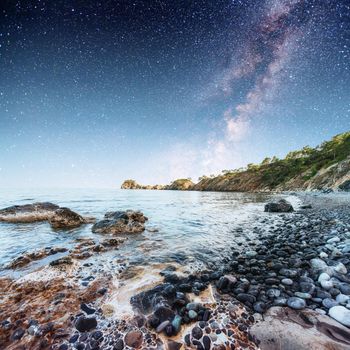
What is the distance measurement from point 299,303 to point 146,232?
646 cm

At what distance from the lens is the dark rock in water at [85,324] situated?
2499 millimetres

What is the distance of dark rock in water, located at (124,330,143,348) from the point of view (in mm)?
2285

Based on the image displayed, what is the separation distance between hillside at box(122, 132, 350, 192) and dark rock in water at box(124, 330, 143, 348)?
43341 millimetres

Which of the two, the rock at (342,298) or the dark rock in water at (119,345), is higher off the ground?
the rock at (342,298)

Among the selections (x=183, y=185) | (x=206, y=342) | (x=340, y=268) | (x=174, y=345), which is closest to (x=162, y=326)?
(x=174, y=345)

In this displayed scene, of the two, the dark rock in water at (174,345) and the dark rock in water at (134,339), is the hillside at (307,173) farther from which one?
the dark rock in water at (134,339)

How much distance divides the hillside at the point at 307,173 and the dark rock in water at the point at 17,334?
1751 inches

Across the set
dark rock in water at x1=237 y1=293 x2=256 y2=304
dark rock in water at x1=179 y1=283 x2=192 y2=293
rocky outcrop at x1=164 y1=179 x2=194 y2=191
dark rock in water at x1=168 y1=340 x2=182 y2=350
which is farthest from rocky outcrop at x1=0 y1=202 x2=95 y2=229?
rocky outcrop at x1=164 y1=179 x2=194 y2=191

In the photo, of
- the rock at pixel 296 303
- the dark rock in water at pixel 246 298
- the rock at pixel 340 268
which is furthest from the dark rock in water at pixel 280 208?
the dark rock in water at pixel 246 298

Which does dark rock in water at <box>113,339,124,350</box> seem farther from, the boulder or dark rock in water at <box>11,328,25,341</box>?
the boulder

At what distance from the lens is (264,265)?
14.2ft

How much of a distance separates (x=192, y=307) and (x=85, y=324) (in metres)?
1.55

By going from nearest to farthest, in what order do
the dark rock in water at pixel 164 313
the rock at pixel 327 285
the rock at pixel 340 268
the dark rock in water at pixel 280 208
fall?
the dark rock in water at pixel 164 313, the rock at pixel 327 285, the rock at pixel 340 268, the dark rock in water at pixel 280 208

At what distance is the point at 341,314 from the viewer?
246cm
